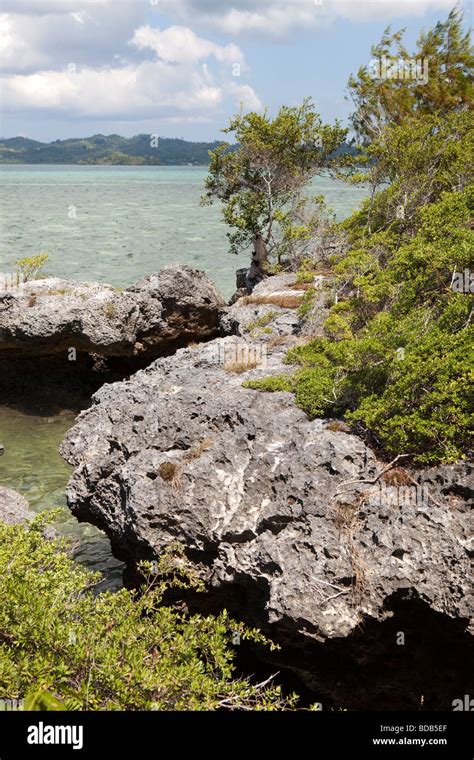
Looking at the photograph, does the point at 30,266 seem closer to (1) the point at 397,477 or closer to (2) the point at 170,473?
(2) the point at 170,473

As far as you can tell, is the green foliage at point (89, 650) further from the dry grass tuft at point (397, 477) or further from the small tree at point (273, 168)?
the small tree at point (273, 168)

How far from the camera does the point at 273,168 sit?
3089cm

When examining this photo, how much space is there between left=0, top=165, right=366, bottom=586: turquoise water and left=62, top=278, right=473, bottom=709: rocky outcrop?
4.02 m

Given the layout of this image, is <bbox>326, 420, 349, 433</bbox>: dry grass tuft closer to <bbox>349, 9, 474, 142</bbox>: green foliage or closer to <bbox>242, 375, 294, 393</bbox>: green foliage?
<bbox>242, 375, 294, 393</bbox>: green foliage

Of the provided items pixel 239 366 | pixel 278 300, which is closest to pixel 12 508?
pixel 239 366

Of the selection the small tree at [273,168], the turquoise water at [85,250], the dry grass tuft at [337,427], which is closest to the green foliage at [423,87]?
the small tree at [273,168]

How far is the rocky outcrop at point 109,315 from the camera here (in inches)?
866

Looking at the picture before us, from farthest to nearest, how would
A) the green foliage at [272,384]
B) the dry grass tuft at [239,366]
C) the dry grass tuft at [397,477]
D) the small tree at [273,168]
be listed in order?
the small tree at [273,168] < the dry grass tuft at [239,366] < the green foliage at [272,384] < the dry grass tuft at [397,477]

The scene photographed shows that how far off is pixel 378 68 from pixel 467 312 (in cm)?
2815

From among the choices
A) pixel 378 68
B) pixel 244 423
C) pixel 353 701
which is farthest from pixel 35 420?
pixel 378 68

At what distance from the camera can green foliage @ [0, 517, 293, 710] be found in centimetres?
657

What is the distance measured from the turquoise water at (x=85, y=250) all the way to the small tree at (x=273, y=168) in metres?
8.60

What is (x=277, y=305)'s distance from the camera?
19109mm

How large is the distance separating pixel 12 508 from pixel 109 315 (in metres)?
10.4
